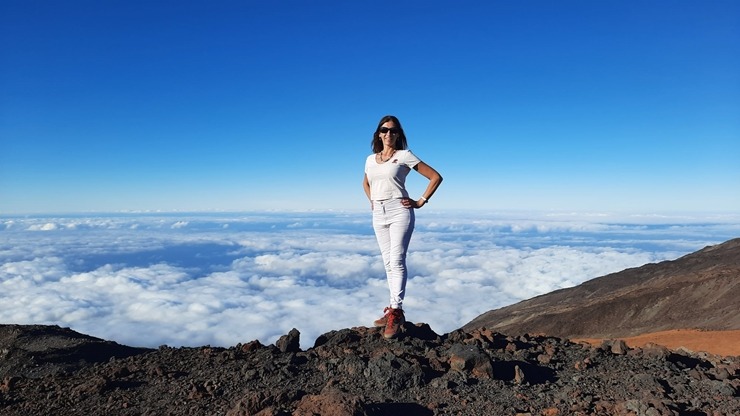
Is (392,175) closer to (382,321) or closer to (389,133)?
(389,133)

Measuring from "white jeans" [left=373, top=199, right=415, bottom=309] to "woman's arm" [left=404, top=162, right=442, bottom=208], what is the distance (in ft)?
0.56

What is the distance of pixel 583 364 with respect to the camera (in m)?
5.77

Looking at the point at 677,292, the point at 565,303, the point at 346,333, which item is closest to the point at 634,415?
the point at 346,333

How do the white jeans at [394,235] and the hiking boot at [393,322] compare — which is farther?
the hiking boot at [393,322]

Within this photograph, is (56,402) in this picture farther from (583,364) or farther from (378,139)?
(583,364)

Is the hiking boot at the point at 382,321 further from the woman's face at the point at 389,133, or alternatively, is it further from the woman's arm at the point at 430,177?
the woman's face at the point at 389,133

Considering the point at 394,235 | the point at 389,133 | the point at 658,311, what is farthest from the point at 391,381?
the point at 658,311

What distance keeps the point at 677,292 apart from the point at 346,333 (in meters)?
27.9

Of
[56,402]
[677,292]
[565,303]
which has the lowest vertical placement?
[565,303]

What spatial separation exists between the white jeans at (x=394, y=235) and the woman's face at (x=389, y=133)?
0.62 metres

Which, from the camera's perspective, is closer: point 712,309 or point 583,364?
point 583,364

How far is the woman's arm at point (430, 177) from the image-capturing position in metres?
5.60

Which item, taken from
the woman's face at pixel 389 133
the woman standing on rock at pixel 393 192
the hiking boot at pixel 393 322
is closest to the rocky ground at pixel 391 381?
the hiking boot at pixel 393 322

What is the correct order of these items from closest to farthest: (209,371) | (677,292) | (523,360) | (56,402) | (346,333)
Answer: (56,402) < (209,371) < (523,360) < (346,333) < (677,292)
